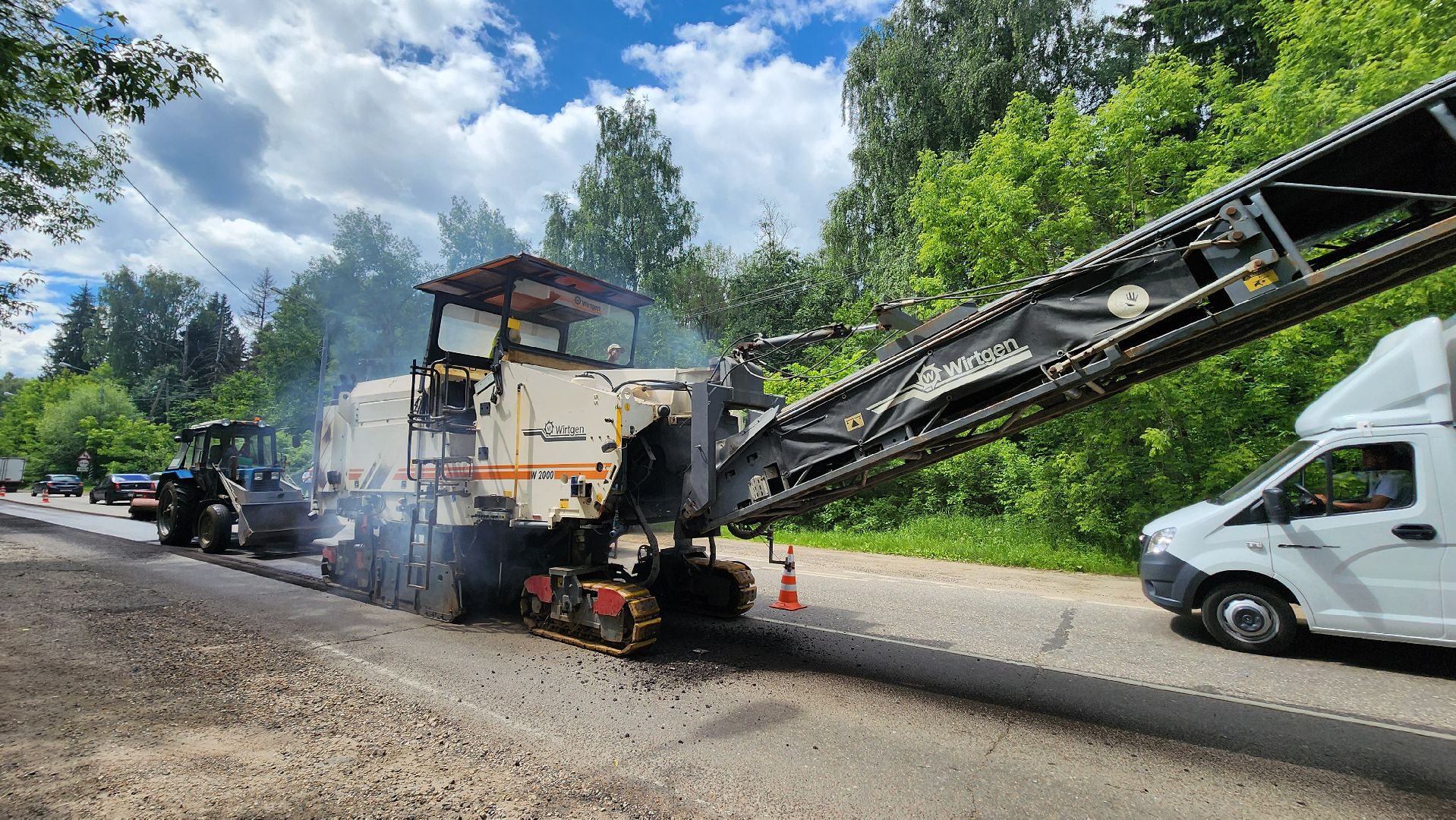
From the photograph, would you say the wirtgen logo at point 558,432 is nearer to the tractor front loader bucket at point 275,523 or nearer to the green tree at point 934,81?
the tractor front loader bucket at point 275,523

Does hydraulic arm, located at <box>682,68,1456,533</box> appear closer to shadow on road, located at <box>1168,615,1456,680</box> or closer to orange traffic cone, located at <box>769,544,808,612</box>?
orange traffic cone, located at <box>769,544,808,612</box>

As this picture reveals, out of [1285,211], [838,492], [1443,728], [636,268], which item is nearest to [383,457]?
[838,492]

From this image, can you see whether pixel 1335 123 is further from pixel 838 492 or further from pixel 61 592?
pixel 61 592

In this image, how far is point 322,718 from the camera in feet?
13.6

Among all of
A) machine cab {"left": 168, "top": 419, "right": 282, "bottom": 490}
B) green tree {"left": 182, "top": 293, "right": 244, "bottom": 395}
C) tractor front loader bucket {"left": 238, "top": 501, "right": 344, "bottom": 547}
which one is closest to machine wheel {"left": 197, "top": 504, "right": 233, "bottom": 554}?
tractor front loader bucket {"left": 238, "top": 501, "right": 344, "bottom": 547}

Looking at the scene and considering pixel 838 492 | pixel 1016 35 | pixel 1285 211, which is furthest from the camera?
pixel 1016 35

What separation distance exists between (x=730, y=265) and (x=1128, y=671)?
32.9 m

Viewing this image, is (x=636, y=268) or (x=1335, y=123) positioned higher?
(x=636, y=268)

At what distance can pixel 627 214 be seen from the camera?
32.6m

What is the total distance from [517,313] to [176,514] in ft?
35.7

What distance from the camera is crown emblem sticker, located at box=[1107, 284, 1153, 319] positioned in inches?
148

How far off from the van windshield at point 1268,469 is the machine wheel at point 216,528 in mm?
15531

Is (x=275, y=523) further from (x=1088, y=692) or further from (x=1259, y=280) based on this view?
(x=1259, y=280)

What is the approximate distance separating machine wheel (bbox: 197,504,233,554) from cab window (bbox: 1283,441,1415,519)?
15.9 m
